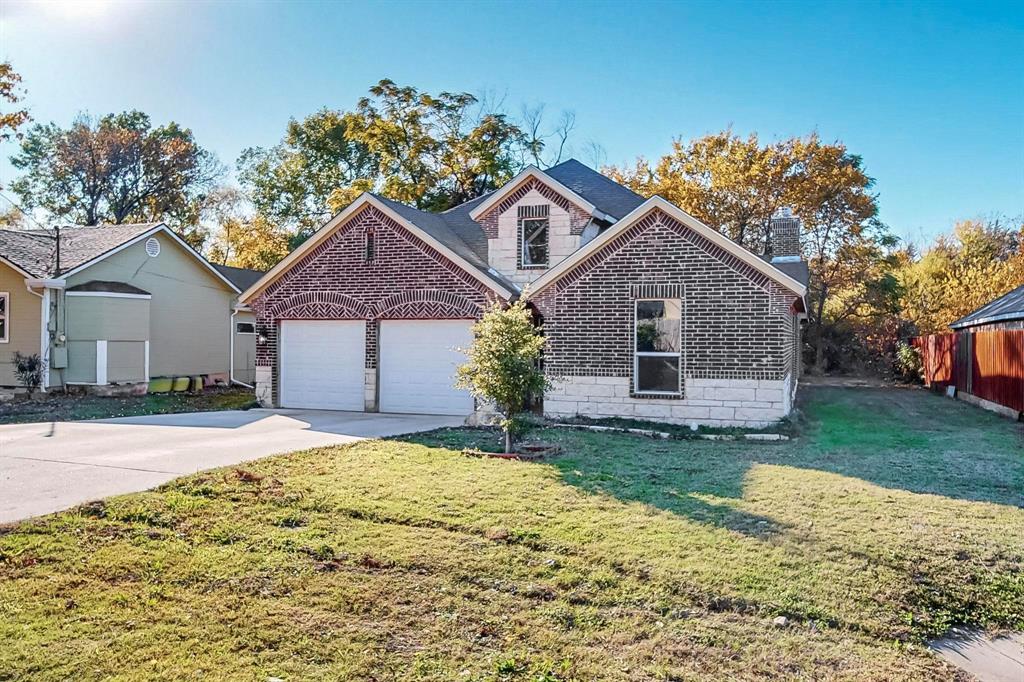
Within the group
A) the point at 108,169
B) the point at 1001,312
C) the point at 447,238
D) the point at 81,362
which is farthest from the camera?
the point at 108,169

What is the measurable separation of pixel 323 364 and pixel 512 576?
12559mm

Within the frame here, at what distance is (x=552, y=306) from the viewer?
46.9 feet

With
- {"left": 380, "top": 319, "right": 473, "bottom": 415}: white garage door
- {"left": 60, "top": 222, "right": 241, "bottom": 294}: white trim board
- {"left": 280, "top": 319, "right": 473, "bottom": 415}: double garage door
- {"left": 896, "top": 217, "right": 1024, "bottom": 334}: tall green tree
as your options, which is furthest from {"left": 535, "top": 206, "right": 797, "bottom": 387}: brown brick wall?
{"left": 896, "top": 217, "right": 1024, "bottom": 334}: tall green tree

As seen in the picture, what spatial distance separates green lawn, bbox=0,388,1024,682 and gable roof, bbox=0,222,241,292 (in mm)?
15064

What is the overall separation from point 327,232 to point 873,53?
12535mm

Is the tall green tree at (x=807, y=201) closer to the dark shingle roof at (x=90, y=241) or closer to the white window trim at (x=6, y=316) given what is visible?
the dark shingle roof at (x=90, y=241)

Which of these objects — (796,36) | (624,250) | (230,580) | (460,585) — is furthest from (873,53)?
(230,580)

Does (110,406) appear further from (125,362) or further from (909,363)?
(909,363)

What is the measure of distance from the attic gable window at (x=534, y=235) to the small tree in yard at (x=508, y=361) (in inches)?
263

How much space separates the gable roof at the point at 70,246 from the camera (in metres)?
19.8

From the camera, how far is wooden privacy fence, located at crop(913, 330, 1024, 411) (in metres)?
15.8

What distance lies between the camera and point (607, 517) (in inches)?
267

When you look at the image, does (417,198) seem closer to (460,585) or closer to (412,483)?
(412,483)

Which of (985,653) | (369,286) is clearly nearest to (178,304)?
(369,286)
